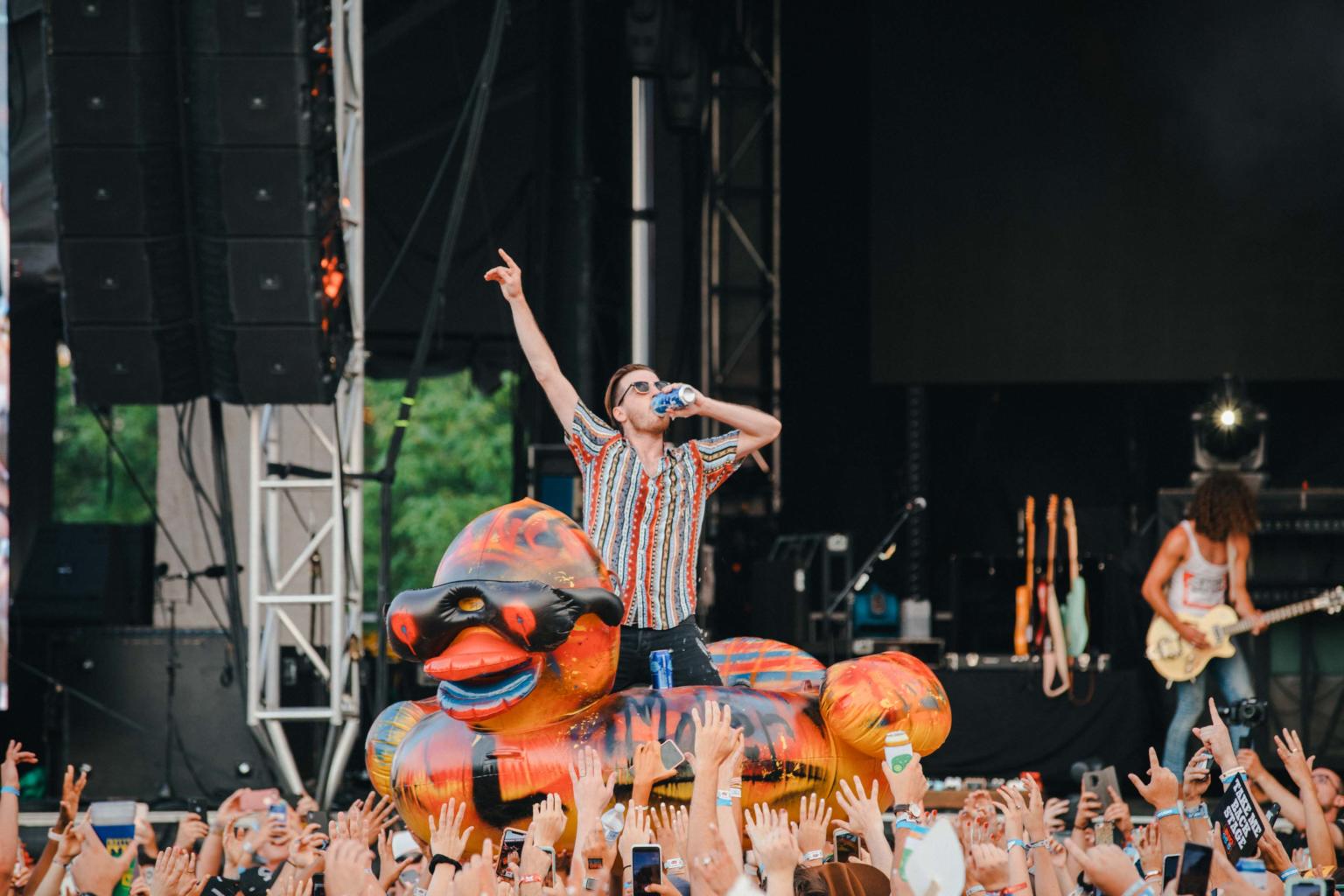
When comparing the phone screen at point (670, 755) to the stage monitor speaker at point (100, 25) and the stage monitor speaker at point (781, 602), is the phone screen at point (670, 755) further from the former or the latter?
the stage monitor speaker at point (781, 602)

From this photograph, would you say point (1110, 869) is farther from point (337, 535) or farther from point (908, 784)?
point (337, 535)

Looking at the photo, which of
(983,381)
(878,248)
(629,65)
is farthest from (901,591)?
(629,65)

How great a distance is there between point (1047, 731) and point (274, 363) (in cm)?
409

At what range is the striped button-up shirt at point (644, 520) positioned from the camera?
448cm

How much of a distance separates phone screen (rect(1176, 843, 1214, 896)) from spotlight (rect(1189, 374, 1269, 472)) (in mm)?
6233

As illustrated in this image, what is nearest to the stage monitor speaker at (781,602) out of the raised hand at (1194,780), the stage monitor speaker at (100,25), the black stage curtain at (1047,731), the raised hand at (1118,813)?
the black stage curtain at (1047,731)

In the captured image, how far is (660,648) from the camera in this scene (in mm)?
4477

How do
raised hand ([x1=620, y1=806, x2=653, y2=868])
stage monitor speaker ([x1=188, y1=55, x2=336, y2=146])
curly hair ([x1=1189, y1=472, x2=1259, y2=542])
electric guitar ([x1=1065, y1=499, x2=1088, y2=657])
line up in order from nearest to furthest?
raised hand ([x1=620, y1=806, x2=653, y2=868]) → stage monitor speaker ([x1=188, y1=55, x2=336, y2=146]) → curly hair ([x1=1189, y1=472, x2=1259, y2=542]) → electric guitar ([x1=1065, y1=499, x2=1088, y2=657])

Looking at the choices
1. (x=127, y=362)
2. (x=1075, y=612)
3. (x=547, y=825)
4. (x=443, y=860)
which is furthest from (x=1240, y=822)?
(x=1075, y=612)

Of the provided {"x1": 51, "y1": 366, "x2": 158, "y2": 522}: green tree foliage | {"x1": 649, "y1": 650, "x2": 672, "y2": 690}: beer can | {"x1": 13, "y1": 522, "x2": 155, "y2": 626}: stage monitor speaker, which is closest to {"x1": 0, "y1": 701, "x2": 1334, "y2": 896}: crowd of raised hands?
{"x1": 649, "y1": 650, "x2": 672, "y2": 690}: beer can

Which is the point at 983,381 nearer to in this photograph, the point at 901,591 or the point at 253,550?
the point at 901,591

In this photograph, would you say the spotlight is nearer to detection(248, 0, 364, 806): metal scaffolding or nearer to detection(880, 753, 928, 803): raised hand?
detection(248, 0, 364, 806): metal scaffolding

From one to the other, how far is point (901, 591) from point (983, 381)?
4.81 ft

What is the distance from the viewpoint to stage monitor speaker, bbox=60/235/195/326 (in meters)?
6.88
